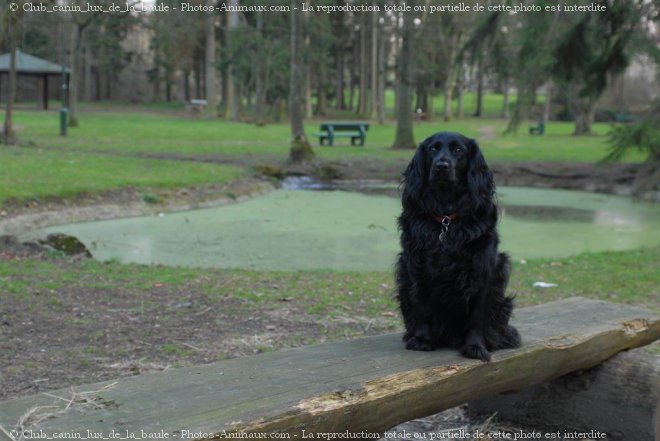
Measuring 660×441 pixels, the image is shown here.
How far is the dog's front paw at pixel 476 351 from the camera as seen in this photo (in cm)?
411

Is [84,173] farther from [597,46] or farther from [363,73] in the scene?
[363,73]

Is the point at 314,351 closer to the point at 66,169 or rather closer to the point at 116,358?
the point at 116,358

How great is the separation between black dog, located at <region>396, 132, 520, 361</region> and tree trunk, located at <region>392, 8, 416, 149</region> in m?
24.6

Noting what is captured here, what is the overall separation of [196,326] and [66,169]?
11768mm

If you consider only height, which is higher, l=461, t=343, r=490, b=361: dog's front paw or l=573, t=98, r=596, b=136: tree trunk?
l=573, t=98, r=596, b=136: tree trunk

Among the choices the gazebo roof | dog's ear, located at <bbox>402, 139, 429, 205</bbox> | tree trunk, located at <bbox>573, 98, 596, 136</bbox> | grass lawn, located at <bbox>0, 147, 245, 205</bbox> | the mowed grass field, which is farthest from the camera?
the gazebo roof

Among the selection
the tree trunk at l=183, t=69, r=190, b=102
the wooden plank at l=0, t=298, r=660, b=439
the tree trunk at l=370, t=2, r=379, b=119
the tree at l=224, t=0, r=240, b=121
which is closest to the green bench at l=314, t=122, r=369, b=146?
the tree trunk at l=370, t=2, r=379, b=119

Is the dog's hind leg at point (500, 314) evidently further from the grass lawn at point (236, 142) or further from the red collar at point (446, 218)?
the grass lawn at point (236, 142)

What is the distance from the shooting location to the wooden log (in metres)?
4.74

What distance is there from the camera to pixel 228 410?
3178 millimetres

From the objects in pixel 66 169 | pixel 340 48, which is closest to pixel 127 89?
pixel 340 48

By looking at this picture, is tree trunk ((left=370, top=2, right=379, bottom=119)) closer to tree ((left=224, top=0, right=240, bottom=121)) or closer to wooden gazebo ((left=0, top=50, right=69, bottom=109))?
tree ((left=224, top=0, right=240, bottom=121))

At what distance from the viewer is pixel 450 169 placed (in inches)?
159

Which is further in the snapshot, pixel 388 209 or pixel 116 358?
→ pixel 388 209
